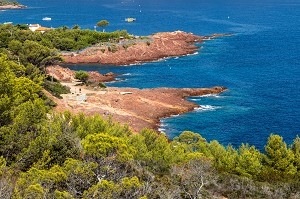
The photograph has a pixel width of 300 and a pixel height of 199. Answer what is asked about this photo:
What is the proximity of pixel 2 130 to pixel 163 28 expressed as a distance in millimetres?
136435

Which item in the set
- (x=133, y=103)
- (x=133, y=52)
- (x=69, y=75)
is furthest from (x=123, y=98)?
(x=133, y=52)

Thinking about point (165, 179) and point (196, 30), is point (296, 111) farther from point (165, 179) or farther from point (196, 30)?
point (196, 30)

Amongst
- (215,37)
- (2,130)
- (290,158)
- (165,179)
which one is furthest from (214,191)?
(215,37)

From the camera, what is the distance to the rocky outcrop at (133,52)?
109 m

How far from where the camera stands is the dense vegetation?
1938cm

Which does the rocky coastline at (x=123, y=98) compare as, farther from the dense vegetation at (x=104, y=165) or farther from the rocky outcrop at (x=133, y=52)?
the dense vegetation at (x=104, y=165)

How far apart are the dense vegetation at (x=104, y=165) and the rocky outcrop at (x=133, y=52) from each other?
2978 inches

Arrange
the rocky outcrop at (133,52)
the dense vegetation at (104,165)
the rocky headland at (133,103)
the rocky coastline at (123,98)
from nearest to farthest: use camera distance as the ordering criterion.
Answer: the dense vegetation at (104,165) < the rocky headland at (133,103) < the rocky coastline at (123,98) < the rocky outcrop at (133,52)

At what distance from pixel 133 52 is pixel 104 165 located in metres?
93.4

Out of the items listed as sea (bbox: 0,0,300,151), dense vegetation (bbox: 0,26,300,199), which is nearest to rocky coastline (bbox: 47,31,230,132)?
sea (bbox: 0,0,300,151)

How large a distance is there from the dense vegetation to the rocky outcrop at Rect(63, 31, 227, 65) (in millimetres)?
75647

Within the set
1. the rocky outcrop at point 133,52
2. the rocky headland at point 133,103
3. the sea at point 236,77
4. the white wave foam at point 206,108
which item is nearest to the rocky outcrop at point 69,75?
the sea at point 236,77

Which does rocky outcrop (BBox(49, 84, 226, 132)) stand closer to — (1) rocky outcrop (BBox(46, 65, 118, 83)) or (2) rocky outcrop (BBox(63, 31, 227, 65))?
(1) rocky outcrop (BBox(46, 65, 118, 83))

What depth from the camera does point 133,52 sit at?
369 ft
